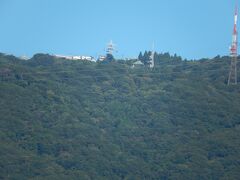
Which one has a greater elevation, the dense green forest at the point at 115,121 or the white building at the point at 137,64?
the white building at the point at 137,64

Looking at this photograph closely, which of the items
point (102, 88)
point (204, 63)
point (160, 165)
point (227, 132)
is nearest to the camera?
point (160, 165)

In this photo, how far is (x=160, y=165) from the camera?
57.0 m

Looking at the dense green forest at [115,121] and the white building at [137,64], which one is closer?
the dense green forest at [115,121]

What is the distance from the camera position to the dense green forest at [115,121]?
2206 inches

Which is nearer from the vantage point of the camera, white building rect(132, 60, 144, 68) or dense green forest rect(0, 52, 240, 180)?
dense green forest rect(0, 52, 240, 180)

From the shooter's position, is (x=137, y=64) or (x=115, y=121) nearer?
(x=115, y=121)

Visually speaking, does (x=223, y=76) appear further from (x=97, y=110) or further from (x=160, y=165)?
(x=160, y=165)

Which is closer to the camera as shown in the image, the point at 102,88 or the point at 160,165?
the point at 160,165

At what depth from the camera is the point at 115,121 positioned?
63.9 m

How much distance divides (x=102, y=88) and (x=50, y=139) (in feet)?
42.5

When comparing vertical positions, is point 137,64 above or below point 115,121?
above

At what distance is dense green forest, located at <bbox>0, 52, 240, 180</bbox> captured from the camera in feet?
184

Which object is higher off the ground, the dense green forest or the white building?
the white building

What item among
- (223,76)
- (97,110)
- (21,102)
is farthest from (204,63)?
(21,102)
